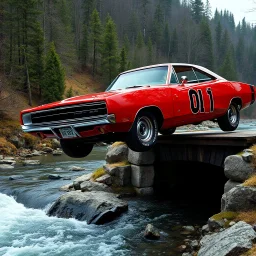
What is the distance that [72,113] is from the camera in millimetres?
6000

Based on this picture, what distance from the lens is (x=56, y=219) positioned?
8.41 metres

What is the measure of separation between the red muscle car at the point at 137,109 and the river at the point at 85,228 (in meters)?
1.79

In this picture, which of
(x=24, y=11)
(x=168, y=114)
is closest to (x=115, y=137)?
(x=168, y=114)

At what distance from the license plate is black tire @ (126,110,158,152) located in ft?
3.26

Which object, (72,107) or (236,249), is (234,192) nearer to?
(236,249)

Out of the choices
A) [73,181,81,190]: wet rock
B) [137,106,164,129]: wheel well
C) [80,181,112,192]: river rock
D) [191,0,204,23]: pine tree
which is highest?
[191,0,204,23]: pine tree

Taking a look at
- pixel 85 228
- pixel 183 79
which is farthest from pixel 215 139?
pixel 85 228

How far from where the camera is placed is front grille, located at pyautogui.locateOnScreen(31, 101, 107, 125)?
5.78m

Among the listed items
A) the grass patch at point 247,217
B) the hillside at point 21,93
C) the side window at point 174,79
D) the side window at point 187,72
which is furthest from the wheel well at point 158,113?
the hillside at point 21,93

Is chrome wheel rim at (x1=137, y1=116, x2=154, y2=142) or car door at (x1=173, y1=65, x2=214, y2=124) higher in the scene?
car door at (x1=173, y1=65, x2=214, y2=124)

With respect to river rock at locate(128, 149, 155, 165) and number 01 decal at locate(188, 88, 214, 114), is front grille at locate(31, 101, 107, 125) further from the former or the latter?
river rock at locate(128, 149, 155, 165)

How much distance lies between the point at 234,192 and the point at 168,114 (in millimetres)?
1932

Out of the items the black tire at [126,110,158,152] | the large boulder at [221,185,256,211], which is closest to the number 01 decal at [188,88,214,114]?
the black tire at [126,110,158,152]

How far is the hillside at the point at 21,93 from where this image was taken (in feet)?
89.0
